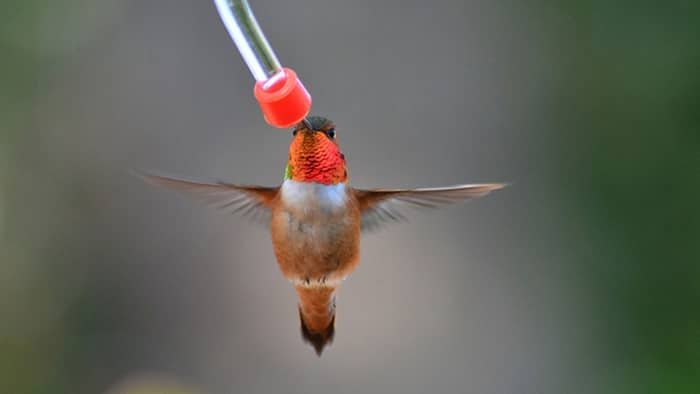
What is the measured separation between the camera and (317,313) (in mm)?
1945

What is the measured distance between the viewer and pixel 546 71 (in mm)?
3576

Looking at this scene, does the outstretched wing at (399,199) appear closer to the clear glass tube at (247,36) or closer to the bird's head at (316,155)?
the bird's head at (316,155)

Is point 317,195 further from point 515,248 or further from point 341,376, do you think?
point 515,248

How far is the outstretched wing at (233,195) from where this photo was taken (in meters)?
1.56

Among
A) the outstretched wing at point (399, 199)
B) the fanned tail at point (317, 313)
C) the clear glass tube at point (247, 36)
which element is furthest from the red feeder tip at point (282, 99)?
the fanned tail at point (317, 313)

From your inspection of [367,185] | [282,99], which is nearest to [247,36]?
[282,99]

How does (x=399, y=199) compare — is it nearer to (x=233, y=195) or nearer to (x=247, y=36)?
(x=233, y=195)

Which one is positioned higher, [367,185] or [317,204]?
[367,185]

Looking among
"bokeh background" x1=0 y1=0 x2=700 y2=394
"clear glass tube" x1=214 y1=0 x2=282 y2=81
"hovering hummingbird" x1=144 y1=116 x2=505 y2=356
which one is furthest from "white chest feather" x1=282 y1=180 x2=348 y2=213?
"bokeh background" x1=0 y1=0 x2=700 y2=394

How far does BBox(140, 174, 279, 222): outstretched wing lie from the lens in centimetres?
156

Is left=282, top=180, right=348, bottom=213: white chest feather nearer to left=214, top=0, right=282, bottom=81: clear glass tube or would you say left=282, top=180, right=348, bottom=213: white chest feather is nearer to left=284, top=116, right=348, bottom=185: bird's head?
left=284, top=116, right=348, bottom=185: bird's head

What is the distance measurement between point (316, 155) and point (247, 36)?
1.81 feet

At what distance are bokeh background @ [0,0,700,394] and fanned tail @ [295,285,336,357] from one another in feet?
4.20

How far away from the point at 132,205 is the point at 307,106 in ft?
8.09
